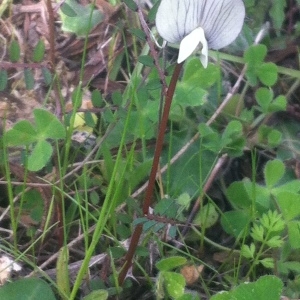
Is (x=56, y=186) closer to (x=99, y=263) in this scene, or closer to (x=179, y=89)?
(x=99, y=263)

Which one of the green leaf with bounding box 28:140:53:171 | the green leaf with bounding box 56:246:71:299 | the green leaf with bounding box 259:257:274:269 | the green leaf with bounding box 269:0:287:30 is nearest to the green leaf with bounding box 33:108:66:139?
the green leaf with bounding box 28:140:53:171

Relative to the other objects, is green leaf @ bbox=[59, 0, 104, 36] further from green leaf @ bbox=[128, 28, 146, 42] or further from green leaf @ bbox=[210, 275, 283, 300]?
green leaf @ bbox=[210, 275, 283, 300]

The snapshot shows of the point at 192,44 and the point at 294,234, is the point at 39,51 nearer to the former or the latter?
the point at 192,44

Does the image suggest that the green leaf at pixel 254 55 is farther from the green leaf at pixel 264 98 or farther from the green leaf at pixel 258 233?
the green leaf at pixel 258 233

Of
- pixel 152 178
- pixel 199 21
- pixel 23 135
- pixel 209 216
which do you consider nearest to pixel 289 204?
pixel 209 216

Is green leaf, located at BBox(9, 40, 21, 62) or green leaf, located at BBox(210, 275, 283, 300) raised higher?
green leaf, located at BBox(9, 40, 21, 62)

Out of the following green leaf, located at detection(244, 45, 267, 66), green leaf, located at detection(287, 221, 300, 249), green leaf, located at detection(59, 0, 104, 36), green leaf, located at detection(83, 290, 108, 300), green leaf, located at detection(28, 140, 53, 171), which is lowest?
green leaf, located at detection(83, 290, 108, 300)

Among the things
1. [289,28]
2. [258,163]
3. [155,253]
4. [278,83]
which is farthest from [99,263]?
[289,28]
